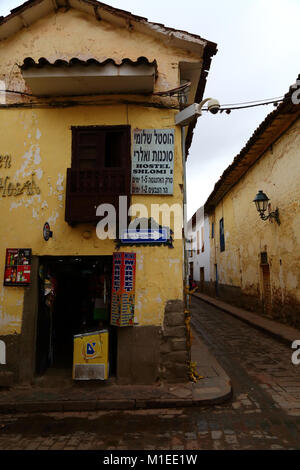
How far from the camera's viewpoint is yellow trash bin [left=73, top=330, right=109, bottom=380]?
5.36 meters

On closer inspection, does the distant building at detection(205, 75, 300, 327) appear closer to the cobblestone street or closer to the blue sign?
the cobblestone street

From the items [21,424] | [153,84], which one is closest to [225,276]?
[153,84]

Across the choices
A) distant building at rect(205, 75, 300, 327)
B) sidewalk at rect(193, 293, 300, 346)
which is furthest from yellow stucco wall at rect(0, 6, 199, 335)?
sidewalk at rect(193, 293, 300, 346)

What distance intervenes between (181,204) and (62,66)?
3301 mm

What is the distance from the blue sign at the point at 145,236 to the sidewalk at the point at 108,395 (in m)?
2.53

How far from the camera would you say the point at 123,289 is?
541cm

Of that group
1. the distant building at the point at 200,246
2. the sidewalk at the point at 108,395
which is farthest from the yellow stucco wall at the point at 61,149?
the distant building at the point at 200,246

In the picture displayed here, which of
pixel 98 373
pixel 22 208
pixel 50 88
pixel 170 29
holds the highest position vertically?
pixel 170 29

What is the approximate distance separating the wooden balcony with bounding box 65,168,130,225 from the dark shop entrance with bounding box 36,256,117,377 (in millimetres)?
897

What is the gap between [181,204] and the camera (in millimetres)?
5887

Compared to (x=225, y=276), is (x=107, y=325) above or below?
below

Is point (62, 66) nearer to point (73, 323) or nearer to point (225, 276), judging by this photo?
point (73, 323)

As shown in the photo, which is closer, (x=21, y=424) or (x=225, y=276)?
(x=21, y=424)

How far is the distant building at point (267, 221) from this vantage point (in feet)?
31.5
